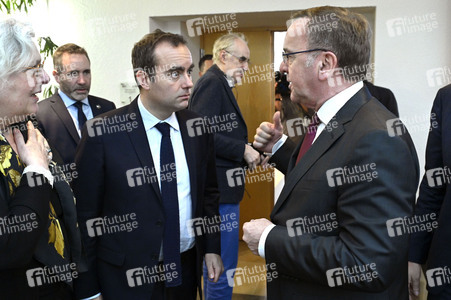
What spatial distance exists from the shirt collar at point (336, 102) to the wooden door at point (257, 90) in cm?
362

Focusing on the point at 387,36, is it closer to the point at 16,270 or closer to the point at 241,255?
the point at 241,255

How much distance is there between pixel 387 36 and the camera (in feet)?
13.3

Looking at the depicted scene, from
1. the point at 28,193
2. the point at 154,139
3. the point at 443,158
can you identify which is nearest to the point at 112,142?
the point at 154,139

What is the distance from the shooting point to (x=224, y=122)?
3.09m

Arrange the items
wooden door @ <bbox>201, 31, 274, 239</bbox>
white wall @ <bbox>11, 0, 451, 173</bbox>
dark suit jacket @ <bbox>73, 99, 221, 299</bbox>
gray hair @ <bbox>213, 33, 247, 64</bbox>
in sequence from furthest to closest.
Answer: wooden door @ <bbox>201, 31, 274, 239</bbox> < white wall @ <bbox>11, 0, 451, 173</bbox> < gray hair @ <bbox>213, 33, 247, 64</bbox> < dark suit jacket @ <bbox>73, 99, 221, 299</bbox>

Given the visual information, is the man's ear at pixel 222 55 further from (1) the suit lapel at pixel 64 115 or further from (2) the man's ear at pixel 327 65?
(2) the man's ear at pixel 327 65

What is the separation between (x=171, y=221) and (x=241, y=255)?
3150mm

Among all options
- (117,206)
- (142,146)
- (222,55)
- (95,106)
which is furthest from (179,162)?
(95,106)

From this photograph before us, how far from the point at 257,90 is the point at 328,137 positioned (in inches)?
150

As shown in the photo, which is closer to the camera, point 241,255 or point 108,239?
point 108,239

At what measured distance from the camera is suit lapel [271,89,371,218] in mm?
1374

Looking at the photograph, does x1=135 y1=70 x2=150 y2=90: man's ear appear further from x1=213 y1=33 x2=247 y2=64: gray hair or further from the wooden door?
the wooden door

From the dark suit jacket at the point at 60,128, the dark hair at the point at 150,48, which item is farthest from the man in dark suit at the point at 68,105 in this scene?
the dark hair at the point at 150,48

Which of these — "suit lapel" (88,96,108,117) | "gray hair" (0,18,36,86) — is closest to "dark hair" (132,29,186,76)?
"gray hair" (0,18,36,86)
